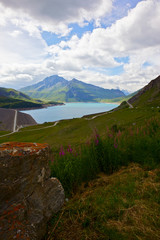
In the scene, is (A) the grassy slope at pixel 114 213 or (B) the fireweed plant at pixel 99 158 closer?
(A) the grassy slope at pixel 114 213

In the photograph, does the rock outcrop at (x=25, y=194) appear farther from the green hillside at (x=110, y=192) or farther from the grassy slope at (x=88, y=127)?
the grassy slope at (x=88, y=127)

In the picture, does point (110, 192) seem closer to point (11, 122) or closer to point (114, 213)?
point (114, 213)

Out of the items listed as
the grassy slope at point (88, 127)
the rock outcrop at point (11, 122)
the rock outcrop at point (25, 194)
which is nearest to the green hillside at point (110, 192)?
the rock outcrop at point (25, 194)

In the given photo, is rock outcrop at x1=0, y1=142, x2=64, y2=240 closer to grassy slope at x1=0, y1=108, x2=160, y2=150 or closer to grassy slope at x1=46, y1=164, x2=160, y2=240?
grassy slope at x1=46, y1=164, x2=160, y2=240

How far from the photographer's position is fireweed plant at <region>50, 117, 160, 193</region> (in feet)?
16.8

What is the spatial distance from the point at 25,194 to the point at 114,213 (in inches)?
93.1

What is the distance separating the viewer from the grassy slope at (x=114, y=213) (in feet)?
9.07

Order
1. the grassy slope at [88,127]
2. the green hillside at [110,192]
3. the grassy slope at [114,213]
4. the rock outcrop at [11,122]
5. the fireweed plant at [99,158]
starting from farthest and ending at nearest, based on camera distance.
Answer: the rock outcrop at [11,122]
the grassy slope at [88,127]
the fireweed plant at [99,158]
the green hillside at [110,192]
the grassy slope at [114,213]

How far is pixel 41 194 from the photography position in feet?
11.6

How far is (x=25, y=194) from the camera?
3281 millimetres

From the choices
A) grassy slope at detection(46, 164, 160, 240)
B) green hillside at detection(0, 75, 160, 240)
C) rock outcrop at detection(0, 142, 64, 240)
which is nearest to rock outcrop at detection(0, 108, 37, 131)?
green hillside at detection(0, 75, 160, 240)

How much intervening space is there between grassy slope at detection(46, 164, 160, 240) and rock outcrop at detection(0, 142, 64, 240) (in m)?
0.41

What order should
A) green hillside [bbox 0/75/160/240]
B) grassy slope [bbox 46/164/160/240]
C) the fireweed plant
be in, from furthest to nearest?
the fireweed plant
green hillside [bbox 0/75/160/240]
grassy slope [bbox 46/164/160/240]

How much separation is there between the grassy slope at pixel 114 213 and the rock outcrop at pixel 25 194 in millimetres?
410
